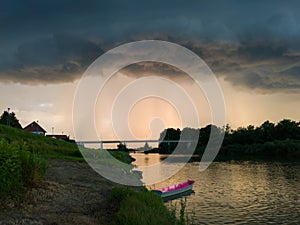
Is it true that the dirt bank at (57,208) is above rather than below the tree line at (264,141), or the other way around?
below

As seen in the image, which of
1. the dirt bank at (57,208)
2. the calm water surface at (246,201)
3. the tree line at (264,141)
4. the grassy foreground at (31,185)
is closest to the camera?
the dirt bank at (57,208)

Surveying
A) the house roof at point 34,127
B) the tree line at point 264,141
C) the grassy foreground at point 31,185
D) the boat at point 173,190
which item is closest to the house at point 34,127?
the house roof at point 34,127

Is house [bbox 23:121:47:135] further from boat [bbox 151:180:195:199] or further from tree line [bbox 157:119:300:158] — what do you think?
boat [bbox 151:180:195:199]

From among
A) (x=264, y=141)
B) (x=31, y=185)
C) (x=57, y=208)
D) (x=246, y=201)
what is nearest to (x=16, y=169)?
(x=31, y=185)

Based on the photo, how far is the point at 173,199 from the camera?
117ft

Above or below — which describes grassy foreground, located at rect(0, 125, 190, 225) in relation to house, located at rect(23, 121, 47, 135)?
below

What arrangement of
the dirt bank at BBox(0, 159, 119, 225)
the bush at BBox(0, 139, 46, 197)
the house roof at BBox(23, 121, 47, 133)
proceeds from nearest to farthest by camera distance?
the dirt bank at BBox(0, 159, 119, 225) → the bush at BBox(0, 139, 46, 197) → the house roof at BBox(23, 121, 47, 133)

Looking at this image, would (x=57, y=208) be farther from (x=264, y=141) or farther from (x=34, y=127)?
(x=264, y=141)

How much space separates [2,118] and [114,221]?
9092cm

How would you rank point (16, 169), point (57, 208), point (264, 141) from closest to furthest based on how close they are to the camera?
point (57, 208)
point (16, 169)
point (264, 141)

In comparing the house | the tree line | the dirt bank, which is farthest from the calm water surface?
the house

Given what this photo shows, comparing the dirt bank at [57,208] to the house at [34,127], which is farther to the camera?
the house at [34,127]

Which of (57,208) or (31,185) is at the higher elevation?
(31,185)

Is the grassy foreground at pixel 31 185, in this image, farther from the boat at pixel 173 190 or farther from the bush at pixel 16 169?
the boat at pixel 173 190
